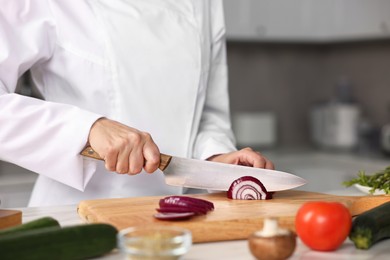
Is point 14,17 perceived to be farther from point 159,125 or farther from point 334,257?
point 334,257

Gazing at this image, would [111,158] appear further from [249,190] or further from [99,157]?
[249,190]

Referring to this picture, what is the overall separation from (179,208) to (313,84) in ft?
9.54

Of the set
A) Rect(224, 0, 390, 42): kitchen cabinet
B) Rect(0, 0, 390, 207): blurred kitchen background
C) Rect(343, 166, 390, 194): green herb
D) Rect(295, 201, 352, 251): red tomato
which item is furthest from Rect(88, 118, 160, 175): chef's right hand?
Rect(224, 0, 390, 42): kitchen cabinet

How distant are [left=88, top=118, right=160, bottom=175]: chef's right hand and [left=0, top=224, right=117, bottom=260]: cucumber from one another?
0.28 meters

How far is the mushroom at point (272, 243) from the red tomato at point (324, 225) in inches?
2.7

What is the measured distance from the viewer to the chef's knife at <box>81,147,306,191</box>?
1373 mm

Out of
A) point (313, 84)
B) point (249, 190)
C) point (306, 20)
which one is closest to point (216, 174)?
point (249, 190)

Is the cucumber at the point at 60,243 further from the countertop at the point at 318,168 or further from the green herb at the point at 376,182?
the green herb at the point at 376,182

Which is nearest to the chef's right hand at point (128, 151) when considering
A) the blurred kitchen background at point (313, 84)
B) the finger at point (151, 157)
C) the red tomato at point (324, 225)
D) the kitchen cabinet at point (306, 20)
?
the finger at point (151, 157)

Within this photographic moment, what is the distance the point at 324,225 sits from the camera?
1008 millimetres

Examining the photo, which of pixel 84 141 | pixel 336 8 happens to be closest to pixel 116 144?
pixel 84 141

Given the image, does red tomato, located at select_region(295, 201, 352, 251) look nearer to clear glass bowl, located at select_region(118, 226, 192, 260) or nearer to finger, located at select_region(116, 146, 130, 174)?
clear glass bowl, located at select_region(118, 226, 192, 260)

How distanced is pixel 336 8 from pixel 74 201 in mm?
2268

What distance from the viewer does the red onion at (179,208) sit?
44.4 inches
